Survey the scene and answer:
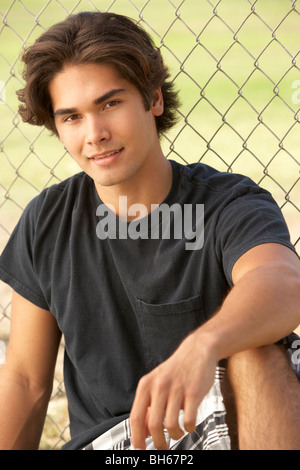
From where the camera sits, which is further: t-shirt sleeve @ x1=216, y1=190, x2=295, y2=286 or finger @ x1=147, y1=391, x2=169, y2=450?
t-shirt sleeve @ x1=216, y1=190, x2=295, y2=286

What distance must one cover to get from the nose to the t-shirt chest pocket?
1.65ft

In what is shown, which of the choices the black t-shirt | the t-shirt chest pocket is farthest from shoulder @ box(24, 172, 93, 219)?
the t-shirt chest pocket

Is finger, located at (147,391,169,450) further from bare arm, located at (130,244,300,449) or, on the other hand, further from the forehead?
the forehead

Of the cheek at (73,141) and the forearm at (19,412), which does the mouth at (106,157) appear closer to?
the cheek at (73,141)

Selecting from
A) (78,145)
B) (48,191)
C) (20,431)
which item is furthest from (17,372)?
(78,145)

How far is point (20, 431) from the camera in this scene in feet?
7.50

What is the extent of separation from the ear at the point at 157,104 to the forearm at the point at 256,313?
2.73 ft

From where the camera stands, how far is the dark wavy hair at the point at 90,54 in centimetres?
219

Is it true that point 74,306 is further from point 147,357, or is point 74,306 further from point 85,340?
point 147,357

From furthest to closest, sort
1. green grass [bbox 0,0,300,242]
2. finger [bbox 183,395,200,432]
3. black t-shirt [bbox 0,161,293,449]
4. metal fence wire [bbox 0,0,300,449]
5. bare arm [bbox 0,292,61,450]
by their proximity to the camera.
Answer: green grass [bbox 0,0,300,242]
metal fence wire [bbox 0,0,300,449]
bare arm [bbox 0,292,61,450]
black t-shirt [bbox 0,161,293,449]
finger [bbox 183,395,200,432]

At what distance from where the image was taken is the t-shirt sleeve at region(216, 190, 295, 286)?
1917 mm

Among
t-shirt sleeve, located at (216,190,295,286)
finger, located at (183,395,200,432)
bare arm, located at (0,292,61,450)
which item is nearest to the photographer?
finger, located at (183,395,200,432)

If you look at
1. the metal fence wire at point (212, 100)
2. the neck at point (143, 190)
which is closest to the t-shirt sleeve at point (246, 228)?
the neck at point (143, 190)

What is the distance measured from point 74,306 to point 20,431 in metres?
0.45
